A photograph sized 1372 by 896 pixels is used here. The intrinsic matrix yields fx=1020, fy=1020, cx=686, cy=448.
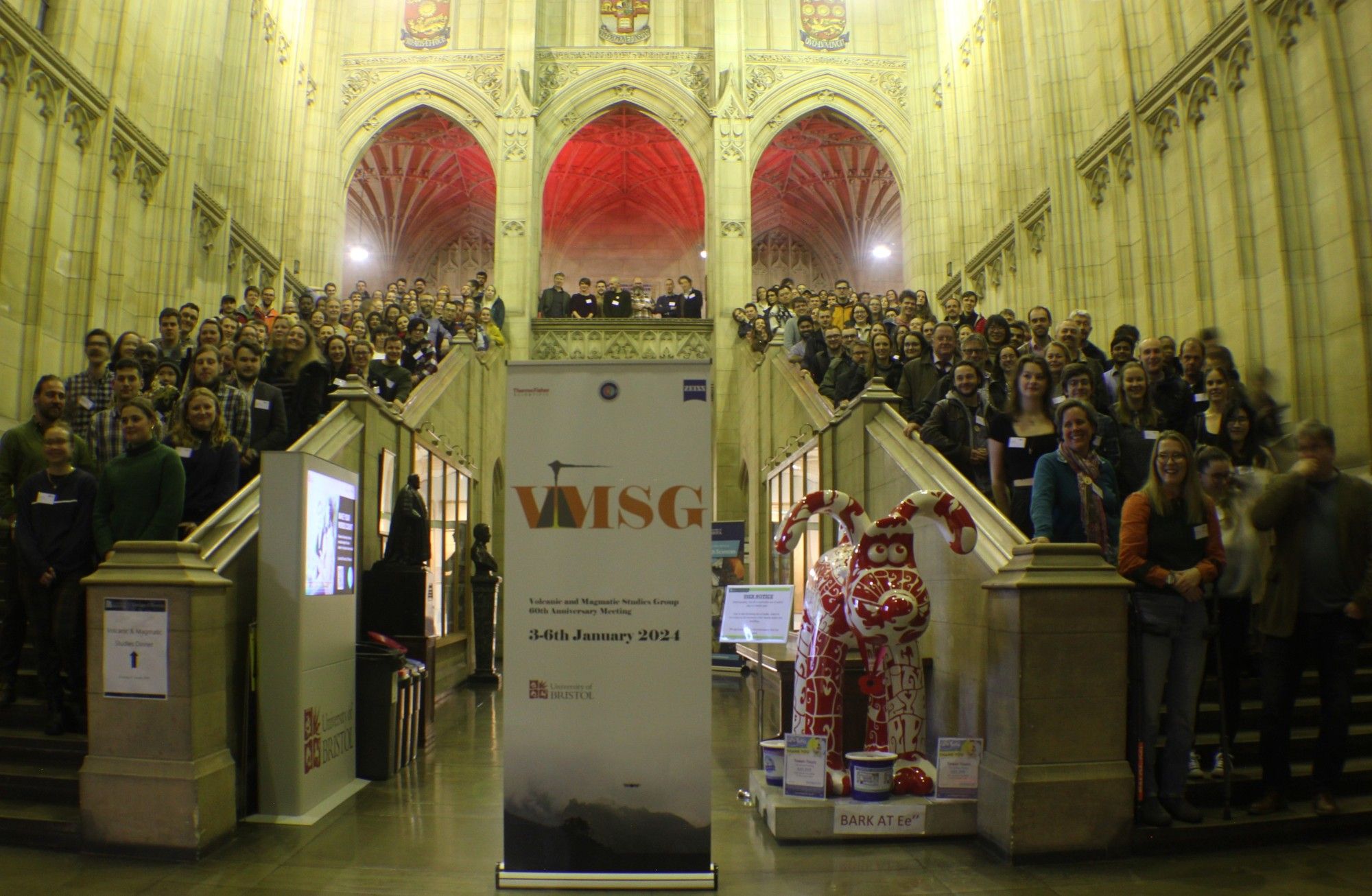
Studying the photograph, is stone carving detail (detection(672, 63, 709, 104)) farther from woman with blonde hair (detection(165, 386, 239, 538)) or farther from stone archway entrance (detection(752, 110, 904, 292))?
woman with blonde hair (detection(165, 386, 239, 538))

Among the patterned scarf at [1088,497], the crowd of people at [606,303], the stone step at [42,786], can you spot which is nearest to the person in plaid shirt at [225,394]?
the stone step at [42,786]

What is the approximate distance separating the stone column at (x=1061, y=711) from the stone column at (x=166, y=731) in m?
3.56

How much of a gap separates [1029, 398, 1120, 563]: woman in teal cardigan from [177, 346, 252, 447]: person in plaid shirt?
483 centimetres

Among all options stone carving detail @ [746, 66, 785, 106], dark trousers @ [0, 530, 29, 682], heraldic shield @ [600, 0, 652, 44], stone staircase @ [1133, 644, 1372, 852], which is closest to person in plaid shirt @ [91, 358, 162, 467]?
dark trousers @ [0, 530, 29, 682]

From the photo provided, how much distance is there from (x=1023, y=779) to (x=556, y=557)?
2.23 m

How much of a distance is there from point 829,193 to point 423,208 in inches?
479

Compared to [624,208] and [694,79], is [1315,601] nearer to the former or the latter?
[694,79]

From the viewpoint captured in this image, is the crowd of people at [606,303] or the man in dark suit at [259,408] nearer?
the man in dark suit at [259,408]

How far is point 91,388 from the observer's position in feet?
22.7

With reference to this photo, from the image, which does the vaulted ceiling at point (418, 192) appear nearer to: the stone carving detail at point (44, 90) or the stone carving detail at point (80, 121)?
the stone carving detail at point (80, 121)

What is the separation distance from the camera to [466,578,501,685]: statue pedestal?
38.0 feet

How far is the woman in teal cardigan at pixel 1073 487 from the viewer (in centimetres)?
495

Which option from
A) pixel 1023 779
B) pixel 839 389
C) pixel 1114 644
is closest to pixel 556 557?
pixel 1023 779

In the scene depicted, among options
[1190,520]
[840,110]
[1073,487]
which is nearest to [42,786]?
[1073,487]
